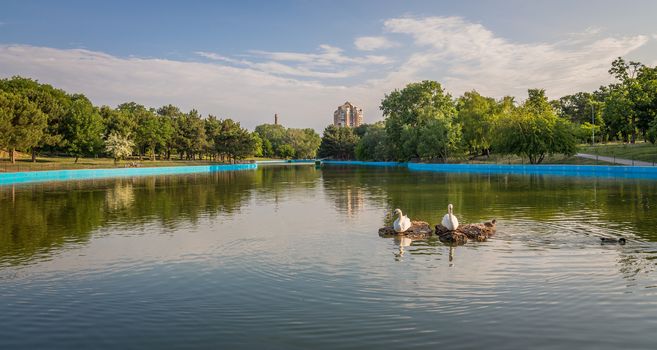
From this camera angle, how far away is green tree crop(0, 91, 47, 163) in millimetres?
73188

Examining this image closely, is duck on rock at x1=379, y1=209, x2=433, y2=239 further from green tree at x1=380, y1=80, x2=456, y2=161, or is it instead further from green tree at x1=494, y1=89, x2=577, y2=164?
green tree at x1=380, y1=80, x2=456, y2=161

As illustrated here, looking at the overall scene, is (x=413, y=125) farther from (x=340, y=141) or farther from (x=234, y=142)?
(x=340, y=141)

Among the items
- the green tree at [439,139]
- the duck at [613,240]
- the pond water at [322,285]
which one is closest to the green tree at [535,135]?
the green tree at [439,139]

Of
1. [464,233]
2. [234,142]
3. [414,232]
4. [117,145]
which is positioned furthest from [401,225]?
[234,142]

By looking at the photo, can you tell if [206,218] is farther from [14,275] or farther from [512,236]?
[512,236]

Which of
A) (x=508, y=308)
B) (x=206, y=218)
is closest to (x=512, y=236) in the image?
(x=508, y=308)

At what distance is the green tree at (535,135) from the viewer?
7500cm

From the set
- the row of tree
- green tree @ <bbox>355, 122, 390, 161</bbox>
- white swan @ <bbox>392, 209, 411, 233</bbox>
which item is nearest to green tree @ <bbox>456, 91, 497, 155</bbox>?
green tree @ <bbox>355, 122, 390, 161</bbox>

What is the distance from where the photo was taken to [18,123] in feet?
253

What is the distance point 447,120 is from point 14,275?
96368 mm

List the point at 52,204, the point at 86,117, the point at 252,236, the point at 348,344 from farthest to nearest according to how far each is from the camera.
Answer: the point at 86,117, the point at 52,204, the point at 252,236, the point at 348,344

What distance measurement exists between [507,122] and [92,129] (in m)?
75.9

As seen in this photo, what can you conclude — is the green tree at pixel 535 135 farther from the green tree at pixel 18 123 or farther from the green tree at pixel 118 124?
the green tree at pixel 18 123

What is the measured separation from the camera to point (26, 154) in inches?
4163
